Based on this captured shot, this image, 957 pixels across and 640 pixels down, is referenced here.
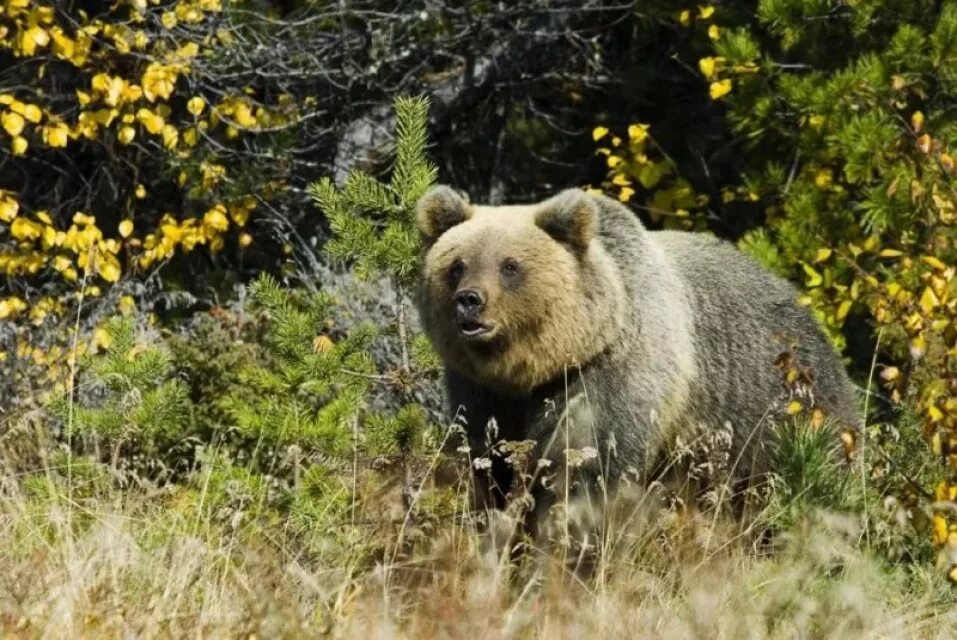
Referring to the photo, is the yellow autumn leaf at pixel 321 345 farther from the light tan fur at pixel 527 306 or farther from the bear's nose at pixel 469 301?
the bear's nose at pixel 469 301

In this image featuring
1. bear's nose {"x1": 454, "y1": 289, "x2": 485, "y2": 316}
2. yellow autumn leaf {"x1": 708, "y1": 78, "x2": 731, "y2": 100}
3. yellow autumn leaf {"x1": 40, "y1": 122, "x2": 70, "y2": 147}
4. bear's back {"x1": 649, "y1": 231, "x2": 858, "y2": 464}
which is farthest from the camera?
yellow autumn leaf {"x1": 708, "y1": 78, "x2": 731, "y2": 100}

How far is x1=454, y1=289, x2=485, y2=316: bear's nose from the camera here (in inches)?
224

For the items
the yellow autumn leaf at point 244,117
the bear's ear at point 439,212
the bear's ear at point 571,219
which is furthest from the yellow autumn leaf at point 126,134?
the bear's ear at point 571,219

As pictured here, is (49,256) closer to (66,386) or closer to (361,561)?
(66,386)

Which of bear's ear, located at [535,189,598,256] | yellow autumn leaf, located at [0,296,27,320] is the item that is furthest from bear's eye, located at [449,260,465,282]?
yellow autumn leaf, located at [0,296,27,320]

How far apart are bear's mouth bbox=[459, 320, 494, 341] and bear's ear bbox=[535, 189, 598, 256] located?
1.60 feet

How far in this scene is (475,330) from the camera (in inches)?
227

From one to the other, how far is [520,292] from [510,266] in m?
0.10

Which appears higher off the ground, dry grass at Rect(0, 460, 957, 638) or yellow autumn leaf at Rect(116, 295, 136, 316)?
yellow autumn leaf at Rect(116, 295, 136, 316)

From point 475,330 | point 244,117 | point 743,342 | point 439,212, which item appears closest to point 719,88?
point 743,342

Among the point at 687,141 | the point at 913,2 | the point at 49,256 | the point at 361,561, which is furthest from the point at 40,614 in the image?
the point at 687,141

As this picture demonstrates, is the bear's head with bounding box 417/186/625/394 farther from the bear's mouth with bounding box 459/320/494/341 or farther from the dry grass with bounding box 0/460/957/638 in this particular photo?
the dry grass with bounding box 0/460/957/638

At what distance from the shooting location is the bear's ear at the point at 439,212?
6.02 m

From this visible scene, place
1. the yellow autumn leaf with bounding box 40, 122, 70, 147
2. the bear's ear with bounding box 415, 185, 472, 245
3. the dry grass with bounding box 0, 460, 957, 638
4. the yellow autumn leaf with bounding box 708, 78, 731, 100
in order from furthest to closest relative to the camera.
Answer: the yellow autumn leaf with bounding box 708, 78, 731, 100, the yellow autumn leaf with bounding box 40, 122, 70, 147, the bear's ear with bounding box 415, 185, 472, 245, the dry grass with bounding box 0, 460, 957, 638
